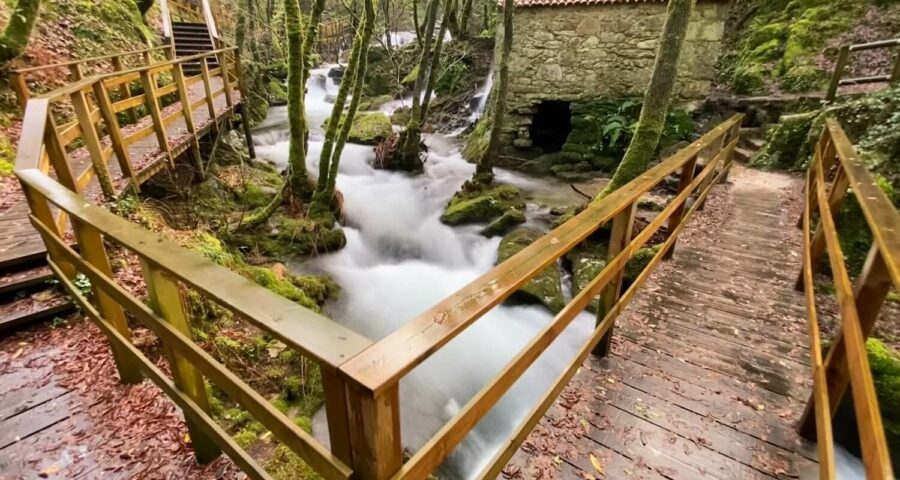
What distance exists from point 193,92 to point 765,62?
47.1 feet

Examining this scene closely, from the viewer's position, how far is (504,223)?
833cm

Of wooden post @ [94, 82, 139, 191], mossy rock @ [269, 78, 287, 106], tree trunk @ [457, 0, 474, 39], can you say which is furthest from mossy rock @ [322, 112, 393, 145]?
wooden post @ [94, 82, 139, 191]

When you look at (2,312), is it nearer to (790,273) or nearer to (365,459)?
(365,459)

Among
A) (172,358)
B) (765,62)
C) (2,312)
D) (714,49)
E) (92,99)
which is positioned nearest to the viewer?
(172,358)

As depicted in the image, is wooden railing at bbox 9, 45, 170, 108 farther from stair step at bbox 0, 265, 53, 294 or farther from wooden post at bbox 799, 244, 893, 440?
wooden post at bbox 799, 244, 893, 440

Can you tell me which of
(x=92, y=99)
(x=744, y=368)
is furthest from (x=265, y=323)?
(x=92, y=99)

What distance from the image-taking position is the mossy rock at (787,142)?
7.70 meters

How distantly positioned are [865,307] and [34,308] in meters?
4.79

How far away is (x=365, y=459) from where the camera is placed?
105 centimetres

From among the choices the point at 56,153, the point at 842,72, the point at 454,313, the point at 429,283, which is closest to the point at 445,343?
the point at 454,313

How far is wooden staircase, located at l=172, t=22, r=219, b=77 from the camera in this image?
14.0 meters

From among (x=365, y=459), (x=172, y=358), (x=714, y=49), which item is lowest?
(x=172, y=358)

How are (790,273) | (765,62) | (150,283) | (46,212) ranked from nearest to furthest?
1. (150,283)
2. (46,212)
3. (790,273)
4. (765,62)

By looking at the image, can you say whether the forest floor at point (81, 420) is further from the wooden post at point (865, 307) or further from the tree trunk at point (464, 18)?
the tree trunk at point (464, 18)
